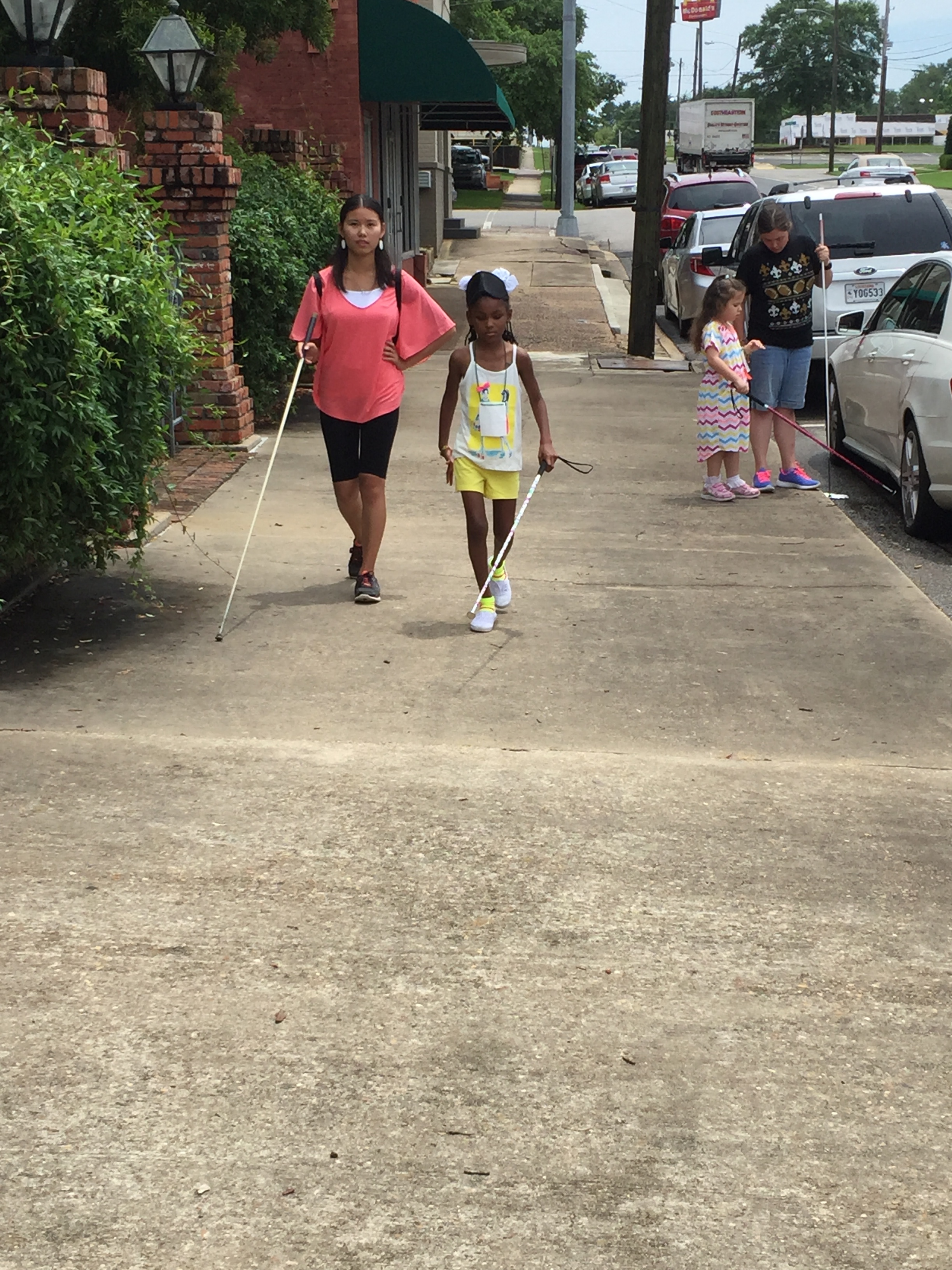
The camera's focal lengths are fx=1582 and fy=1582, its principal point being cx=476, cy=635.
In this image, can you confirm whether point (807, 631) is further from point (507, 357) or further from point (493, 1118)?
point (493, 1118)

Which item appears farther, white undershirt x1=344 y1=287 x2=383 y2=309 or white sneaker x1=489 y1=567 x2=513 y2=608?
white sneaker x1=489 y1=567 x2=513 y2=608

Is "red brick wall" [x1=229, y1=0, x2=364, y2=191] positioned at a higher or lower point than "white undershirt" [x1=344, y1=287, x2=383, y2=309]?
higher

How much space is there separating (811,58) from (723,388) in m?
171

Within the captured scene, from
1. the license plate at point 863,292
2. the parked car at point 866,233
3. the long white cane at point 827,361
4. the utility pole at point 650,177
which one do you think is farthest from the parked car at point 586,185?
the long white cane at point 827,361

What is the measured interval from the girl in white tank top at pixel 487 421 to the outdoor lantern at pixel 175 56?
4872mm

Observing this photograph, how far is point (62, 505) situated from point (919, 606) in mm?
4032

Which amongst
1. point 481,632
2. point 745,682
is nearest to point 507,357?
point 481,632

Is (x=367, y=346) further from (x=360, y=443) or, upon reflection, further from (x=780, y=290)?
(x=780, y=290)

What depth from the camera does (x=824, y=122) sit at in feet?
509

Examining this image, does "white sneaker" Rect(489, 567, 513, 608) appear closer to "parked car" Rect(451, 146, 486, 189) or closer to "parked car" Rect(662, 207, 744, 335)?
"parked car" Rect(662, 207, 744, 335)

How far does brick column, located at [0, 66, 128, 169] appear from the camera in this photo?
306 inches

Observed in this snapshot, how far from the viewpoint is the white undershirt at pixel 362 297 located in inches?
280

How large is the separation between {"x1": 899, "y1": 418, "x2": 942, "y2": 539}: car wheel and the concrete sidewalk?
5.90 feet

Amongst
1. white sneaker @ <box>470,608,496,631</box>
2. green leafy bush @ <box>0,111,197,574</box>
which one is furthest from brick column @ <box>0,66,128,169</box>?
white sneaker @ <box>470,608,496,631</box>
